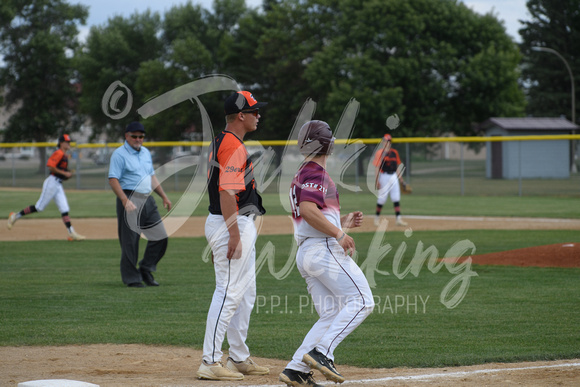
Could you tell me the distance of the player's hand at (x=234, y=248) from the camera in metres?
5.23

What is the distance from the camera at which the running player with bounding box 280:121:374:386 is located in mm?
4840

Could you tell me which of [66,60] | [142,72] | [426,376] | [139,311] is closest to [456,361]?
[426,376]

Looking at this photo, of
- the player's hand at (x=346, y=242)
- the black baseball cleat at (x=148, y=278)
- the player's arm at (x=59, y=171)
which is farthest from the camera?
the player's arm at (x=59, y=171)

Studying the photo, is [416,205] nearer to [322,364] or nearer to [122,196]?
[122,196]

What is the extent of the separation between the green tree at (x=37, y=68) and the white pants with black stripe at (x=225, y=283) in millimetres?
65006

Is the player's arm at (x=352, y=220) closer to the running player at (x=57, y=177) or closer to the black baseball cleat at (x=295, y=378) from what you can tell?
the black baseball cleat at (x=295, y=378)

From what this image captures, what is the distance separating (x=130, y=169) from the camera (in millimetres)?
9422

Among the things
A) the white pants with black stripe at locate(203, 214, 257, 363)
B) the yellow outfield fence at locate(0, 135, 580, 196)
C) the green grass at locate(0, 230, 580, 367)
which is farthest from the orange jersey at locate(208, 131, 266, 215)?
the yellow outfield fence at locate(0, 135, 580, 196)

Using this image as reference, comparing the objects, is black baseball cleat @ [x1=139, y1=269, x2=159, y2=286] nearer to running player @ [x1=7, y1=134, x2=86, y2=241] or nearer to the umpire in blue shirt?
the umpire in blue shirt

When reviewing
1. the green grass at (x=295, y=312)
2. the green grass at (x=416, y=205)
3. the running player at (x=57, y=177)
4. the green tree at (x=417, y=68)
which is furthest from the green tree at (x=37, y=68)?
the green grass at (x=295, y=312)

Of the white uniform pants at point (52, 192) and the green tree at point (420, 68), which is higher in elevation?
the green tree at point (420, 68)

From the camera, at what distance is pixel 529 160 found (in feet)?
107

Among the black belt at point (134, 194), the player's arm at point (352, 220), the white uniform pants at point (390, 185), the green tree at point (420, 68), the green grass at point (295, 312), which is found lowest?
the green grass at point (295, 312)

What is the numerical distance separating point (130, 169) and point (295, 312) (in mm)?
3107
